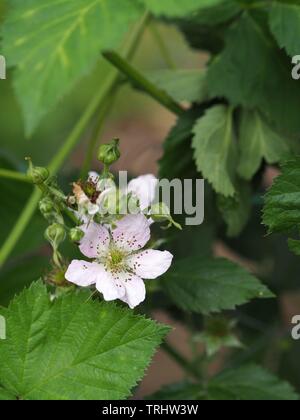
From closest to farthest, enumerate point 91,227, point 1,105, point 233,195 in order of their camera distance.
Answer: point 91,227, point 233,195, point 1,105

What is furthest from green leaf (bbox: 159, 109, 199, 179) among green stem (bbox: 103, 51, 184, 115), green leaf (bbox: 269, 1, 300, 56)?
green leaf (bbox: 269, 1, 300, 56)

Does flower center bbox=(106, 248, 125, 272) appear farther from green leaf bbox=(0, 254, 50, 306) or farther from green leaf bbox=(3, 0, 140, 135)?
green leaf bbox=(0, 254, 50, 306)

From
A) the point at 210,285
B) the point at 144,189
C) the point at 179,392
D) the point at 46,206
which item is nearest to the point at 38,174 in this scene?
the point at 46,206

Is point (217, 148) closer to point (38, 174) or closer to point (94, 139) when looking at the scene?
point (94, 139)

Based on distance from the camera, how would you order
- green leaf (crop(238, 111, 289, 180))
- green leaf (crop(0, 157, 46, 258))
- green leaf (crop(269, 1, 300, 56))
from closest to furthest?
green leaf (crop(269, 1, 300, 56)) < green leaf (crop(238, 111, 289, 180)) < green leaf (crop(0, 157, 46, 258))

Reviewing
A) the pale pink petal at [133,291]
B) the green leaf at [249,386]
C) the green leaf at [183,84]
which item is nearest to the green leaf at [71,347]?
the pale pink petal at [133,291]

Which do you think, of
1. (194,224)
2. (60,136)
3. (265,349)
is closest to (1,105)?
(60,136)

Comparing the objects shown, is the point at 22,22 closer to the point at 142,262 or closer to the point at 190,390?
the point at 142,262
